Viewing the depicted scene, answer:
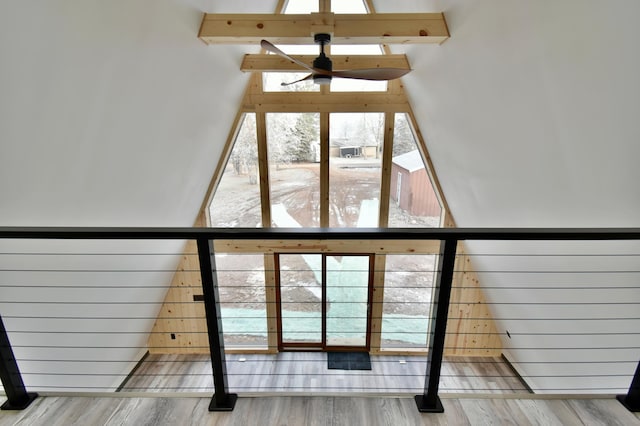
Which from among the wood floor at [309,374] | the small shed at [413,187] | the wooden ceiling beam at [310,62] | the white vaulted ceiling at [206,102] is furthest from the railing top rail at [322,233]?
the small shed at [413,187]

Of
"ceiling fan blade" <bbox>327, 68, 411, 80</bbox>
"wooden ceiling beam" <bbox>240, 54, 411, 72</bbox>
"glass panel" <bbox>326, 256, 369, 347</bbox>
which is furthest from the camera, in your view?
"glass panel" <bbox>326, 256, 369, 347</bbox>

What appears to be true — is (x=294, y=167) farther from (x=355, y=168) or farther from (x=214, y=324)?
(x=214, y=324)

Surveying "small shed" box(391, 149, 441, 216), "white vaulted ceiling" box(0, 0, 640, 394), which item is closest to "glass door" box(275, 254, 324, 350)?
"small shed" box(391, 149, 441, 216)

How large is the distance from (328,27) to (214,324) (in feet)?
8.58

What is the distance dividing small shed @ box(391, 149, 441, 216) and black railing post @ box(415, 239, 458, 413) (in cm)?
369

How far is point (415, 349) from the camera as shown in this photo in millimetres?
5191

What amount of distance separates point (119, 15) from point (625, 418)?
3145 mm

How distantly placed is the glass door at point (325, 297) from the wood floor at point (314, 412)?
144 inches

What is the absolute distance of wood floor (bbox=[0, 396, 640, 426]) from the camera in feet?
4.50

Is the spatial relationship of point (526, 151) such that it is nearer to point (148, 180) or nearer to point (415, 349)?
point (148, 180)

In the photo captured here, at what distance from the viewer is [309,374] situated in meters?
4.61

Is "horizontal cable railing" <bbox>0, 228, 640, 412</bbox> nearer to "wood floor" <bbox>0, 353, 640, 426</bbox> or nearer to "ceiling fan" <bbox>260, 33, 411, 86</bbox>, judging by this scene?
"wood floor" <bbox>0, 353, 640, 426</bbox>

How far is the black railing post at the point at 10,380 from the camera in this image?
4.49 feet

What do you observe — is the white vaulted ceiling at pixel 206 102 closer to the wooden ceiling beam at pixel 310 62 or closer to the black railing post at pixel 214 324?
the wooden ceiling beam at pixel 310 62
